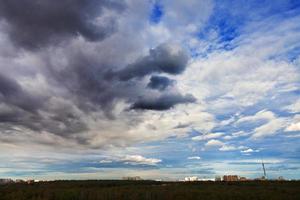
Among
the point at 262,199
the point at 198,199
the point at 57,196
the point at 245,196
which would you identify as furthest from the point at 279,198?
the point at 57,196

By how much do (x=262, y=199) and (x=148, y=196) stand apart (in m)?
31.5

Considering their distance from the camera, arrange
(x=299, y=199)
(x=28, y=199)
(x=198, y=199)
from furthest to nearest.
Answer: (x=28, y=199) → (x=198, y=199) → (x=299, y=199)

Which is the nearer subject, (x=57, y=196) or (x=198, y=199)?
(x=198, y=199)

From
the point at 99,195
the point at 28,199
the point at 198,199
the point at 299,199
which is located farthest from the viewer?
the point at 99,195

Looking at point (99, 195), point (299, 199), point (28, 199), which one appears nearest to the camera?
point (299, 199)

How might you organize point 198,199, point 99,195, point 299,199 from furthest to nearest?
point 99,195
point 198,199
point 299,199

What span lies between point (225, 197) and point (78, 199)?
40.2 m

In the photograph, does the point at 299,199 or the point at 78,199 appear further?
the point at 78,199

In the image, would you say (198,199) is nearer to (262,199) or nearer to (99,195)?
(262,199)

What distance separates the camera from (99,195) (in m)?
106

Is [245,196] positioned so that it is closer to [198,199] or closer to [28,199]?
[198,199]

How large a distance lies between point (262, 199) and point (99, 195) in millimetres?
45130

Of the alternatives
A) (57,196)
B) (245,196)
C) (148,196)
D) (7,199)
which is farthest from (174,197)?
(7,199)

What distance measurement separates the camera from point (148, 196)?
10344 cm
